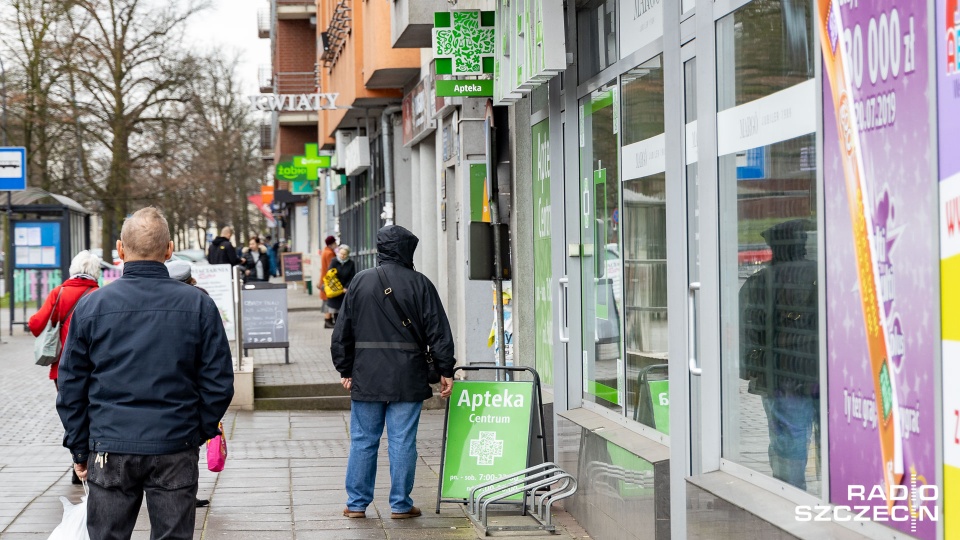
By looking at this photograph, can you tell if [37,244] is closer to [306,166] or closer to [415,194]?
[306,166]

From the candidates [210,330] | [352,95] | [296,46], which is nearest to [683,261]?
[210,330]

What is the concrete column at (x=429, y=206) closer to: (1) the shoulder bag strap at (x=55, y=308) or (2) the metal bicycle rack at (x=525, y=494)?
(1) the shoulder bag strap at (x=55, y=308)

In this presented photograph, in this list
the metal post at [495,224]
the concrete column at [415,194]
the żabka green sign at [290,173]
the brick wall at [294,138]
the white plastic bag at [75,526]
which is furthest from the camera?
the brick wall at [294,138]

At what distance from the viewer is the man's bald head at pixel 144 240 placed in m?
5.41

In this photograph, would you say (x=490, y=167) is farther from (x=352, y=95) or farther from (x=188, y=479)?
(x=352, y=95)

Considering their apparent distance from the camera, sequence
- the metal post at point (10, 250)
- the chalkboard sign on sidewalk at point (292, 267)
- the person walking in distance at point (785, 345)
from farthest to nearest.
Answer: the chalkboard sign on sidewalk at point (292, 267), the metal post at point (10, 250), the person walking in distance at point (785, 345)

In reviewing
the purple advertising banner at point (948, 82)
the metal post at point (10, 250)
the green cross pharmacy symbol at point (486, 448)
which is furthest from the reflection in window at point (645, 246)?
the metal post at point (10, 250)

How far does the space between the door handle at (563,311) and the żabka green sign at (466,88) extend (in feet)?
8.93

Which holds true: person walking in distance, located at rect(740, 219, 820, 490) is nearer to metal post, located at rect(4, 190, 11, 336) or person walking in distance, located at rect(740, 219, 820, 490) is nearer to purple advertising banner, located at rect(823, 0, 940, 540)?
purple advertising banner, located at rect(823, 0, 940, 540)

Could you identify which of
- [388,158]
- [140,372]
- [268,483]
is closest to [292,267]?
[388,158]

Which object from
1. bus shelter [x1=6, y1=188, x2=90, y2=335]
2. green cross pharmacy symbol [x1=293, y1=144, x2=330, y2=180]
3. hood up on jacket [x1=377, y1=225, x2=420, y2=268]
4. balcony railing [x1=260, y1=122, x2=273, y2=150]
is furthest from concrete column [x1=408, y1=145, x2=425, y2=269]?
balcony railing [x1=260, y1=122, x2=273, y2=150]

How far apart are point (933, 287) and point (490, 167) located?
261 inches

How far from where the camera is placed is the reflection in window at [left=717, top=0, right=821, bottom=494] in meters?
4.94

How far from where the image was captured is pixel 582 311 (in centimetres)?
874
